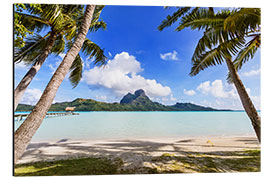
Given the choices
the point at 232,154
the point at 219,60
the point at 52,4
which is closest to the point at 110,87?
the point at 52,4

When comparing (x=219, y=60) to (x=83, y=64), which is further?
(x=83, y=64)

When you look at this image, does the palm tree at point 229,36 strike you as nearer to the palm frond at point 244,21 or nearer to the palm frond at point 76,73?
the palm frond at point 244,21

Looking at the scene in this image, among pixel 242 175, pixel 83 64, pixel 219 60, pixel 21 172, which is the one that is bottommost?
pixel 242 175

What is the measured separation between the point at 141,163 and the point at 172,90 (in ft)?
10.9

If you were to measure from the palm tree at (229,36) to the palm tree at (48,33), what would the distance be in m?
2.28

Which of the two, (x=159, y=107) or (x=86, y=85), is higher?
(x=86, y=85)

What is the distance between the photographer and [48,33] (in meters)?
3.11

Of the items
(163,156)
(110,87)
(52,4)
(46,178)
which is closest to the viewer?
(46,178)

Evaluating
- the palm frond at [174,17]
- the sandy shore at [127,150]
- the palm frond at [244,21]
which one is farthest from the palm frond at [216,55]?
the sandy shore at [127,150]

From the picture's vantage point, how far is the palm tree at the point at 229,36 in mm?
1970

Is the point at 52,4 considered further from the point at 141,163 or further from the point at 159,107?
the point at 159,107

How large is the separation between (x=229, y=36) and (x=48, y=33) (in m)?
3.94

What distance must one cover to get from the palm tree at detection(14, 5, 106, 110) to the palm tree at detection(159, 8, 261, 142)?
228 cm
